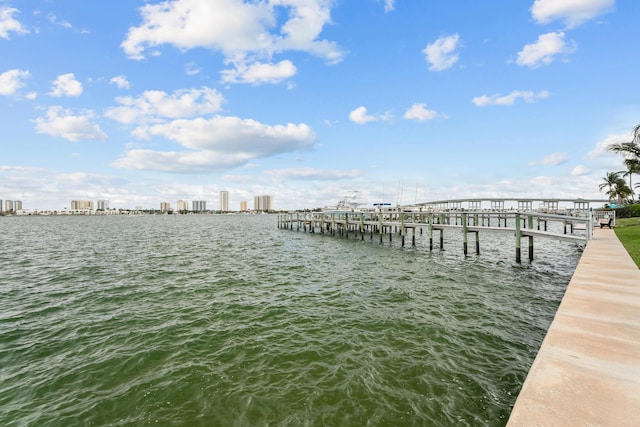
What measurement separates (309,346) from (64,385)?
218 inches

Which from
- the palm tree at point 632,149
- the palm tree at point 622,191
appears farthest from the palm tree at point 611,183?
the palm tree at point 632,149

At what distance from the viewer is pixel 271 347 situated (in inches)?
320

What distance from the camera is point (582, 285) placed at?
7.83m

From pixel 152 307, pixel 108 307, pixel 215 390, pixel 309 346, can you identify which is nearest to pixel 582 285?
pixel 309 346

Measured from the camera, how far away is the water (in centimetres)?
562

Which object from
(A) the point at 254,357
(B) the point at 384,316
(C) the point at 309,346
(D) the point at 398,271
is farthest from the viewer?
(D) the point at 398,271

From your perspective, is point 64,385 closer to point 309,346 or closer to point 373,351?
point 309,346

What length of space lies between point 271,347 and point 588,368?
260 inches

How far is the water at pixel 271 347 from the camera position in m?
5.62

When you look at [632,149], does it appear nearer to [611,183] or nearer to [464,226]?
[464,226]

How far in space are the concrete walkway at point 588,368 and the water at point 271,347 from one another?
175 centimetres

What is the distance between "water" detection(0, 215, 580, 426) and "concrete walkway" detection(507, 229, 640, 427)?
5.76 feet

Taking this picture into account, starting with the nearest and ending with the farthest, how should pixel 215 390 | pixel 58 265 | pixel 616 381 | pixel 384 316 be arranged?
pixel 616 381 → pixel 215 390 → pixel 384 316 → pixel 58 265

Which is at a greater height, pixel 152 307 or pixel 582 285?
pixel 582 285
